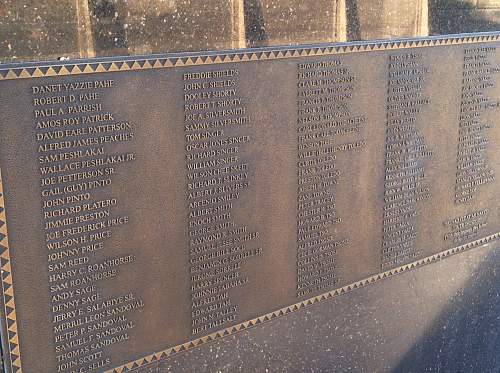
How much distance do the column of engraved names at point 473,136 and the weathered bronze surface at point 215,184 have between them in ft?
0.05

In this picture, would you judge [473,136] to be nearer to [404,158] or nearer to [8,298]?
[404,158]

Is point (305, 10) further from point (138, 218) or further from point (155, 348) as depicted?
point (155, 348)

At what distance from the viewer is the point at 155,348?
300cm

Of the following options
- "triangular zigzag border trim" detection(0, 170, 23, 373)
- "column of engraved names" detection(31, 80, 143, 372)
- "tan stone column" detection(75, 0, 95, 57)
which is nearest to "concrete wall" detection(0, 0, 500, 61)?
"tan stone column" detection(75, 0, 95, 57)

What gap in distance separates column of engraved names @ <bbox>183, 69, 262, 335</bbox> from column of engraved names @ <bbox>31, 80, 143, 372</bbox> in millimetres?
361

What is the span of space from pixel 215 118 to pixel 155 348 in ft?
3.86

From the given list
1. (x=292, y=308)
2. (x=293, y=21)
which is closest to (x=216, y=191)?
(x=292, y=308)

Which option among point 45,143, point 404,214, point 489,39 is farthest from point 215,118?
point 489,39

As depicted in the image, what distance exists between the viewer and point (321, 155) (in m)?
3.47

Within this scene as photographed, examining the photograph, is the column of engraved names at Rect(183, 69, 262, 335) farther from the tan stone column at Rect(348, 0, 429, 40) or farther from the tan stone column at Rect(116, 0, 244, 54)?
the tan stone column at Rect(348, 0, 429, 40)

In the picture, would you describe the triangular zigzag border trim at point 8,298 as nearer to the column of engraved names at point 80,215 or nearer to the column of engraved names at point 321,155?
the column of engraved names at point 80,215

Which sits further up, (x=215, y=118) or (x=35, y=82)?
(x=35, y=82)

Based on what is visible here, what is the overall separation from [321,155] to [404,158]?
2.37 feet

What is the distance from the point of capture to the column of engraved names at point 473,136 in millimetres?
4176
